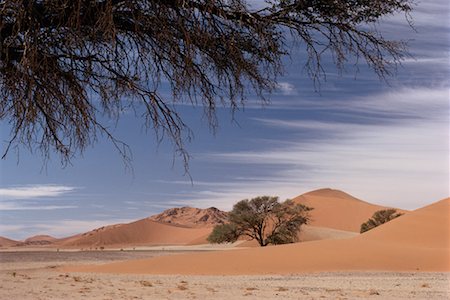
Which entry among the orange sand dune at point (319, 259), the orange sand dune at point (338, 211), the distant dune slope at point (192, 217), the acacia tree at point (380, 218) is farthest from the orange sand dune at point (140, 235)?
the orange sand dune at point (319, 259)

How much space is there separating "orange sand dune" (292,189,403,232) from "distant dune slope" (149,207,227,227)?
2498 centimetres

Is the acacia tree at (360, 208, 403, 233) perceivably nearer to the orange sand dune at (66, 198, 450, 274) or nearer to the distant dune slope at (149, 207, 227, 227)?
the orange sand dune at (66, 198, 450, 274)

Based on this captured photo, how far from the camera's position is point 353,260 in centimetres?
2552

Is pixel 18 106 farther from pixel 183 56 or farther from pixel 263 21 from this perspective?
pixel 263 21

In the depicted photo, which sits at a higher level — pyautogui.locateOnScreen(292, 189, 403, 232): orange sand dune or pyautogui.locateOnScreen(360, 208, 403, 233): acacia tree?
pyautogui.locateOnScreen(292, 189, 403, 232): orange sand dune

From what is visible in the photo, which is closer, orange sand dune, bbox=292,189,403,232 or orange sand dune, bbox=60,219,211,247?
orange sand dune, bbox=292,189,403,232

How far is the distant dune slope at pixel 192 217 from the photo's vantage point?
119250mm

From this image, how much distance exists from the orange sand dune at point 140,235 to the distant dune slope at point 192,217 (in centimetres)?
1420

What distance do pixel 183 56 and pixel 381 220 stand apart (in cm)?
5193

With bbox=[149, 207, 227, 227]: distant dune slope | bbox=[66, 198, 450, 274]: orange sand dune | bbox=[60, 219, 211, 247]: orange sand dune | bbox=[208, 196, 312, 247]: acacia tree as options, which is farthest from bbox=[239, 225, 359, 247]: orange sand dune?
bbox=[149, 207, 227, 227]: distant dune slope

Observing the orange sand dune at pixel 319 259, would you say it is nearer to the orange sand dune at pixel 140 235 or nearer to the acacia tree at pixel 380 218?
the acacia tree at pixel 380 218

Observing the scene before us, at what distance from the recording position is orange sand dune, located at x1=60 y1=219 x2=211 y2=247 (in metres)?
87.2

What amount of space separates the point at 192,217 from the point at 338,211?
4257cm

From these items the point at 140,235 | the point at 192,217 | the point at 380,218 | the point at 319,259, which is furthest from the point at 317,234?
the point at 192,217
